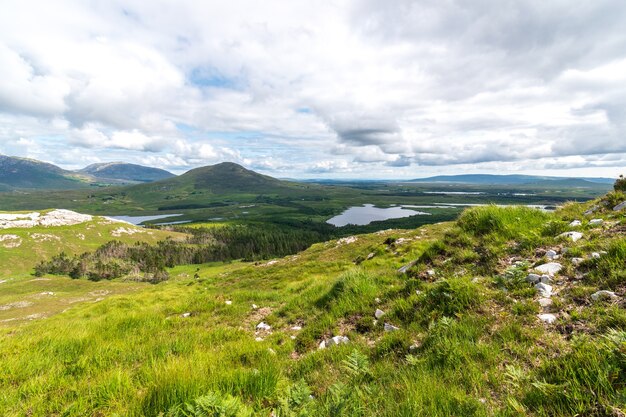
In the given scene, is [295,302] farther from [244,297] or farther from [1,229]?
[1,229]

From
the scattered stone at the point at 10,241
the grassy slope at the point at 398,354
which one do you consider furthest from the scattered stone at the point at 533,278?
the scattered stone at the point at 10,241

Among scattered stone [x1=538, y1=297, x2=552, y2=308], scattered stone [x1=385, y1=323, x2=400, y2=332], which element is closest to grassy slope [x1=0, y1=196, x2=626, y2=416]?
scattered stone [x1=538, y1=297, x2=552, y2=308]

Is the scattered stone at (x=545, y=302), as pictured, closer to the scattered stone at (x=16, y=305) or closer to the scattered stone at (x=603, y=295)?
the scattered stone at (x=603, y=295)

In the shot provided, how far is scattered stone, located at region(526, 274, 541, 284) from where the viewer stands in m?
6.75

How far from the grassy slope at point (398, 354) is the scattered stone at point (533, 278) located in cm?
24

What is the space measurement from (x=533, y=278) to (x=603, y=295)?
1.46 m

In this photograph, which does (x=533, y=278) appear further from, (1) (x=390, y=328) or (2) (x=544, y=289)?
(1) (x=390, y=328)

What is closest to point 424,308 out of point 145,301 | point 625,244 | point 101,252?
point 625,244

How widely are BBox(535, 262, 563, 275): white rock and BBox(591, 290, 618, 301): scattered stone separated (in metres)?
1.43

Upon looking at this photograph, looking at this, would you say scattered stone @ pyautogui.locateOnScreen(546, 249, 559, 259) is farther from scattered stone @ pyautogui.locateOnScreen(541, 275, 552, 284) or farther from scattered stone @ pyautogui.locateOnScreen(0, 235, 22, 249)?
scattered stone @ pyautogui.locateOnScreen(0, 235, 22, 249)

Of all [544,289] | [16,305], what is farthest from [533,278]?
[16,305]

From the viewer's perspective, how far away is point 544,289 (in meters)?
6.28

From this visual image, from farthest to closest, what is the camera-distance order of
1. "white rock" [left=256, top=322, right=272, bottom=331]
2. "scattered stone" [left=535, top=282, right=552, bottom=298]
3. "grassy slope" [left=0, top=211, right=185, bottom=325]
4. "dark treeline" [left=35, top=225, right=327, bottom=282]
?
1. "dark treeline" [left=35, top=225, right=327, bottom=282]
2. "grassy slope" [left=0, top=211, right=185, bottom=325]
3. "white rock" [left=256, top=322, right=272, bottom=331]
4. "scattered stone" [left=535, top=282, right=552, bottom=298]

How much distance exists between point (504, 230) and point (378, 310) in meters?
5.77
